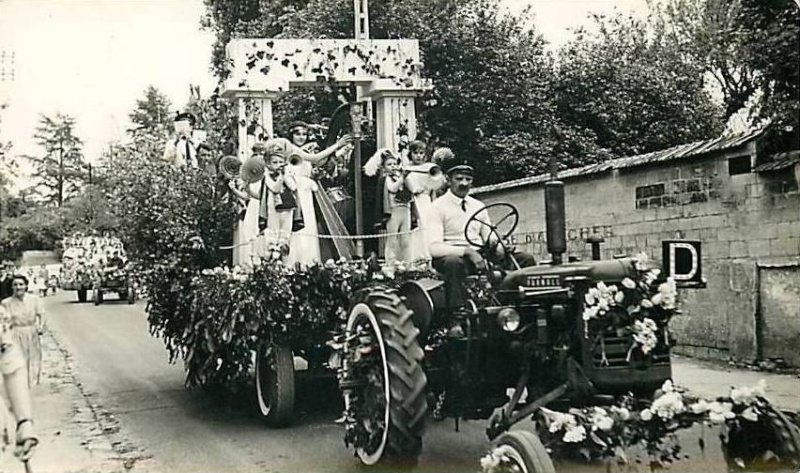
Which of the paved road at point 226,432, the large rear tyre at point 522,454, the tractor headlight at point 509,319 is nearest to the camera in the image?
the large rear tyre at point 522,454

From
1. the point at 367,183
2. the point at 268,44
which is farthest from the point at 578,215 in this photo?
the point at 268,44

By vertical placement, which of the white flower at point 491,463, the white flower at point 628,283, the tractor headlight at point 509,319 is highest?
the white flower at point 628,283

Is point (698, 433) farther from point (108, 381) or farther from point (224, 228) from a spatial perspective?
point (108, 381)

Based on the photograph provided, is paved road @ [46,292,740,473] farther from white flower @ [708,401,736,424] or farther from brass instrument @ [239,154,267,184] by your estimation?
brass instrument @ [239,154,267,184]

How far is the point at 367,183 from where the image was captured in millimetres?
7410

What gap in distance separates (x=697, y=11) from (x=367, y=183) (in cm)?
274

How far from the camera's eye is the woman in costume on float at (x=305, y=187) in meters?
7.07

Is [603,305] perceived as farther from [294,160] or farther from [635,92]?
[635,92]

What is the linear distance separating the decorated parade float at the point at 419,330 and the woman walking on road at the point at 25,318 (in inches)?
52.9

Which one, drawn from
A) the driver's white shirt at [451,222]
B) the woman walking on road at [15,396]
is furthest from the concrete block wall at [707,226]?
the woman walking on road at [15,396]

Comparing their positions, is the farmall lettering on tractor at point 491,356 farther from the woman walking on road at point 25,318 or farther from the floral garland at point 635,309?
the woman walking on road at point 25,318

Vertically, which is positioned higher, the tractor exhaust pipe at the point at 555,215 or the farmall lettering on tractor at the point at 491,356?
the tractor exhaust pipe at the point at 555,215

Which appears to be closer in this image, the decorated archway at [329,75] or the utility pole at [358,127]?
the utility pole at [358,127]

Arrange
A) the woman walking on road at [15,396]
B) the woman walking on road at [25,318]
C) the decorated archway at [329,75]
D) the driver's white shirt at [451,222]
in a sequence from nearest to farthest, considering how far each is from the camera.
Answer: the woman walking on road at [15,396] → the woman walking on road at [25,318] → the driver's white shirt at [451,222] → the decorated archway at [329,75]
